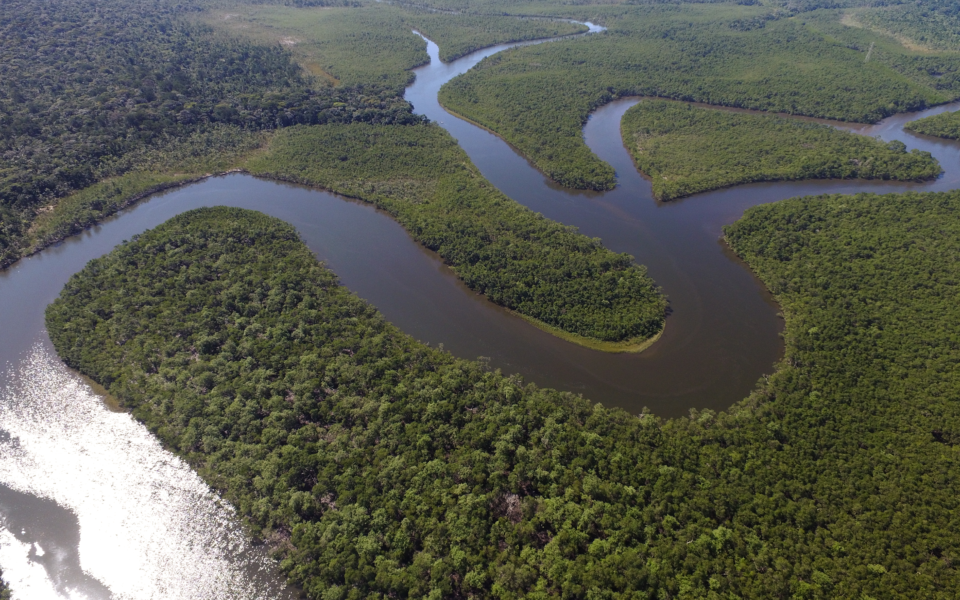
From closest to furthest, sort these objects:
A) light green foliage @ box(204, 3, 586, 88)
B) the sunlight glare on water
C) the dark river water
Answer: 1. the sunlight glare on water
2. the dark river water
3. light green foliage @ box(204, 3, 586, 88)

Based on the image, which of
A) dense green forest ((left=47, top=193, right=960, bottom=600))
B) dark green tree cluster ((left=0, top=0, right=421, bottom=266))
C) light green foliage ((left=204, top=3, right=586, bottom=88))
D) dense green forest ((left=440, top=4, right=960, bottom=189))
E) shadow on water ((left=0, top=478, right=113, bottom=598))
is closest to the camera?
dense green forest ((left=47, top=193, right=960, bottom=600))

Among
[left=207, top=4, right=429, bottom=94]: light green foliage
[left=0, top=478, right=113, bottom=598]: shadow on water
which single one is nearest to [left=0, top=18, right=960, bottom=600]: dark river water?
[left=0, top=478, right=113, bottom=598]: shadow on water

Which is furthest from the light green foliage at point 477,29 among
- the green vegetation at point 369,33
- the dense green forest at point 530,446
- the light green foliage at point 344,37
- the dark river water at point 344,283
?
the dense green forest at point 530,446

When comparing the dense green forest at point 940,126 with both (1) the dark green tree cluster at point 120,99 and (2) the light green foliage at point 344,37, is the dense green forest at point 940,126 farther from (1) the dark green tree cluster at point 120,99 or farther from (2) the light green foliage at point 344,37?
(2) the light green foliage at point 344,37

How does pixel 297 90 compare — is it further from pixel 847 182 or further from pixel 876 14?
pixel 876 14

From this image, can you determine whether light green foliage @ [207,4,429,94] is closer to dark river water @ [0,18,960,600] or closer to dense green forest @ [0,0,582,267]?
dense green forest @ [0,0,582,267]

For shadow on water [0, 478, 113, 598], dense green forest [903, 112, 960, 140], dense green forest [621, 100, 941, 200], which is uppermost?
dense green forest [903, 112, 960, 140]

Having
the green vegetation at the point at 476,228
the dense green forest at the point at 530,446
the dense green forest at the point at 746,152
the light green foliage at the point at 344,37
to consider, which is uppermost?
the light green foliage at the point at 344,37
